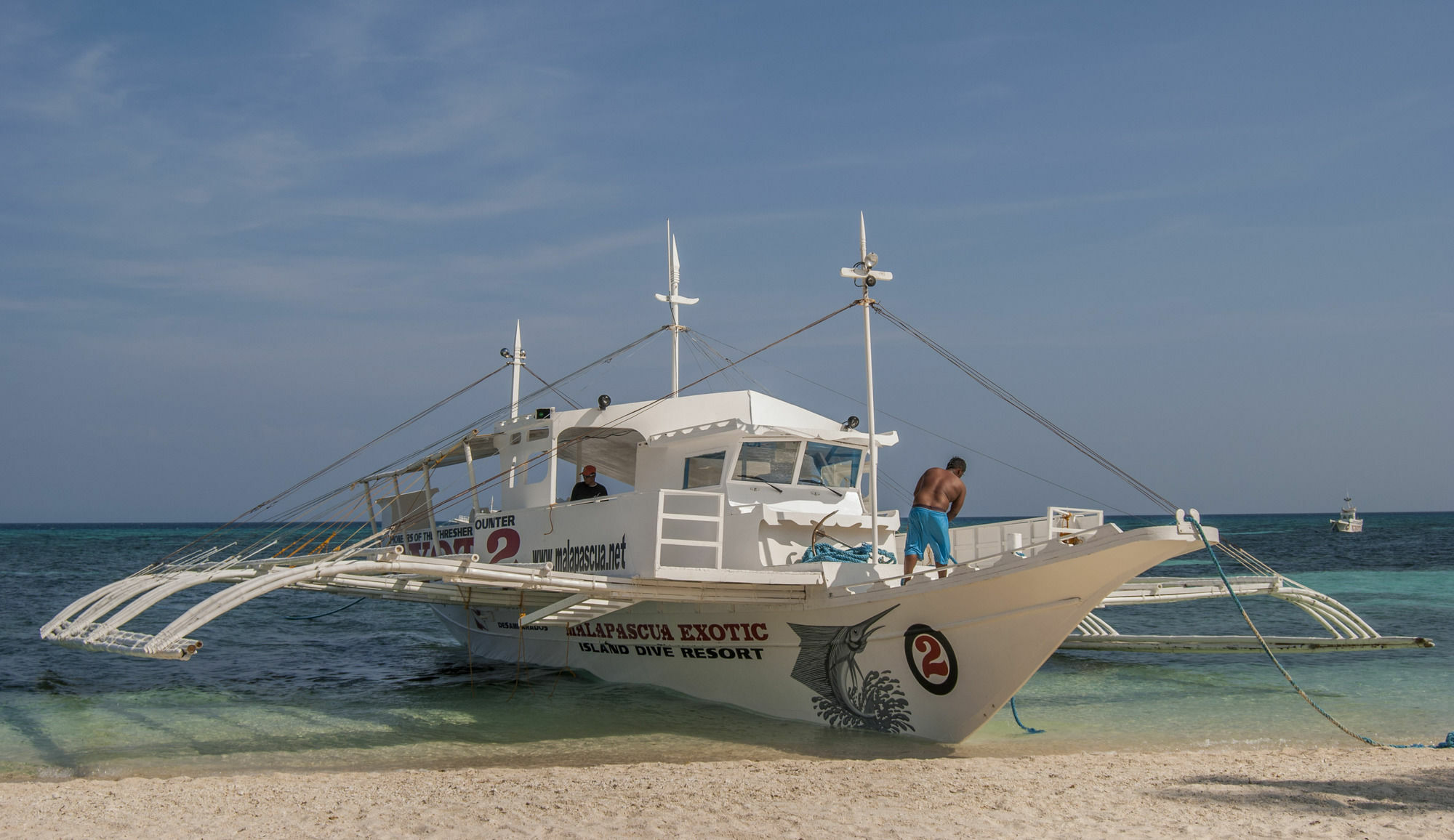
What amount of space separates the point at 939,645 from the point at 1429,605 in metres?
22.2

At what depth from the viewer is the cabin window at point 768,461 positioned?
11.6 m

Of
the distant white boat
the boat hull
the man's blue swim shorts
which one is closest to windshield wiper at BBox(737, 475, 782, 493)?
the boat hull

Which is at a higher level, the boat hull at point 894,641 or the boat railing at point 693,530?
the boat railing at point 693,530

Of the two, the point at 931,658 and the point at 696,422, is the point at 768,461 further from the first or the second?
the point at 931,658

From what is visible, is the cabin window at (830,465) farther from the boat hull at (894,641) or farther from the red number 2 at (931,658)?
the red number 2 at (931,658)

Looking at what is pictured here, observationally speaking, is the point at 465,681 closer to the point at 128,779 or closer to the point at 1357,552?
the point at 128,779

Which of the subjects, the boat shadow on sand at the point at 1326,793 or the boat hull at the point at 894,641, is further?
the boat hull at the point at 894,641

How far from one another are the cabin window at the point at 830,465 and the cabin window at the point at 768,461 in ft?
0.54

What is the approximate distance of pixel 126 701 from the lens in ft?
44.4

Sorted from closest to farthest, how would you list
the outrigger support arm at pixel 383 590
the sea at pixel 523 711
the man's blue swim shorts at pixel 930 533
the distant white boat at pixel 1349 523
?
1. the outrigger support arm at pixel 383 590
2. the man's blue swim shorts at pixel 930 533
3. the sea at pixel 523 711
4. the distant white boat at pixel 1349 523

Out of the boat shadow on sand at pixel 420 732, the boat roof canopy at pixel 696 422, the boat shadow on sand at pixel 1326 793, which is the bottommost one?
the boat shadow on sand at pixel 420 732

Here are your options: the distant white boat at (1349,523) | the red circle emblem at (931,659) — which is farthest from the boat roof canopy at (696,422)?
the distant white boat at (1349,523)

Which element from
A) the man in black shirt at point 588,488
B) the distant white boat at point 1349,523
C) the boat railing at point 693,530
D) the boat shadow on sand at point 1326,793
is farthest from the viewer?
the distant white boat at point 1349,523

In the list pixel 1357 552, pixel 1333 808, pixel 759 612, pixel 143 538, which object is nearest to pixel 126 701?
pixel 759 612
